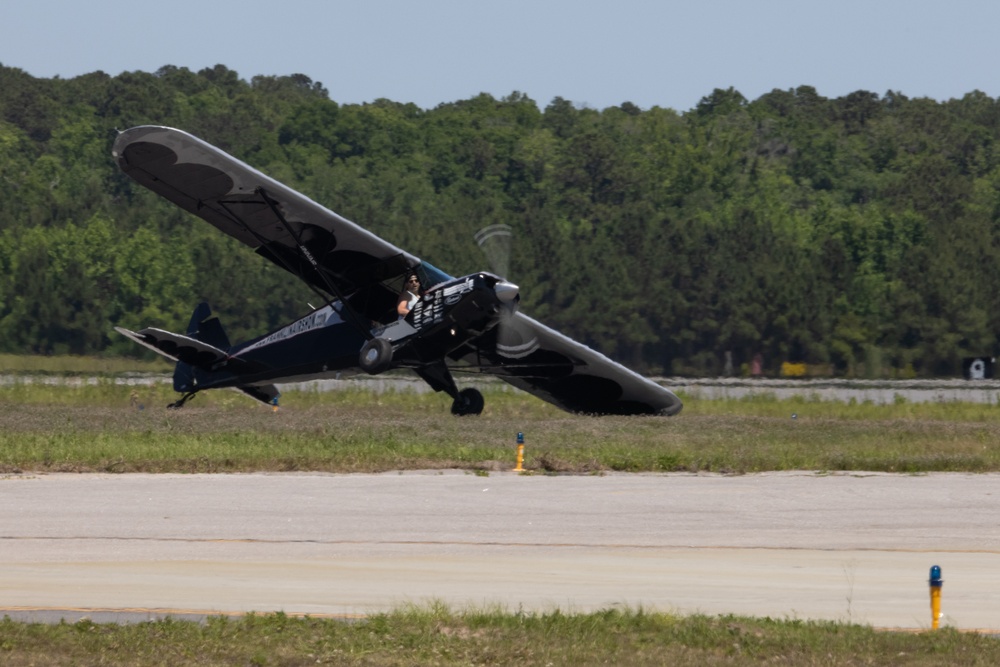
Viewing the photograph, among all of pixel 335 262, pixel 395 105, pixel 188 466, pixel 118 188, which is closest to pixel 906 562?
pixel 188 466

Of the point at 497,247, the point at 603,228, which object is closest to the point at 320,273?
the point at 497,247

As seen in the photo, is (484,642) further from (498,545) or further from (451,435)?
(451,435)

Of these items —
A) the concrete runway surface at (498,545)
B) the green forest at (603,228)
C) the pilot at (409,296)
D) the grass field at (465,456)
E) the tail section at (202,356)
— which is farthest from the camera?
the green forest at (603,228)


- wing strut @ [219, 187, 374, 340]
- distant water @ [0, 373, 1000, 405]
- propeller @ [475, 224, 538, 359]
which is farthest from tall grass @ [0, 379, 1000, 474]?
distant water @ [0, 373, 1000, 405]

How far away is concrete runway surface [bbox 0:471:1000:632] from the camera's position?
36.9ft

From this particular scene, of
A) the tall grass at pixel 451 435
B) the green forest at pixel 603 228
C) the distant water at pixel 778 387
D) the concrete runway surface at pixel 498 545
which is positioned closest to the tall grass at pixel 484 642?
the concrete runway surface at pixel 498 545

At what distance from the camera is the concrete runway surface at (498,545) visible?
11250 millimetres

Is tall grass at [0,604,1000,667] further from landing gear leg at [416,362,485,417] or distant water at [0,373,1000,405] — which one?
distant water at [0,373,1000,405]

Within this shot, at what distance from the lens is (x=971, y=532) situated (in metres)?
15.4

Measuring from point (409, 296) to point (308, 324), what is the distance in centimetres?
310

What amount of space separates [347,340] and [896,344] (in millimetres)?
32401

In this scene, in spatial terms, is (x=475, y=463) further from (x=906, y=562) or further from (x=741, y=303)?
(x=741, y=303)

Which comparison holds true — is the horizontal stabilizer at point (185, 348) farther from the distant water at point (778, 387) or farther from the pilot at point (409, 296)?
the distant water at point (778, 387)

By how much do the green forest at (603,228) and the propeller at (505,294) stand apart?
2036 centimetres
